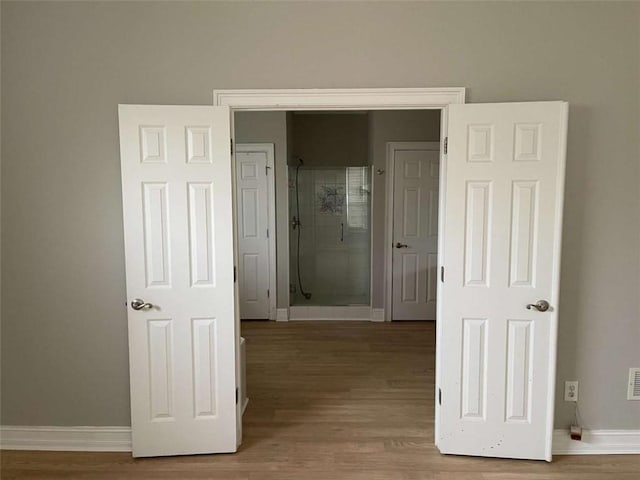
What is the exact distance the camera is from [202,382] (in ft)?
8.32

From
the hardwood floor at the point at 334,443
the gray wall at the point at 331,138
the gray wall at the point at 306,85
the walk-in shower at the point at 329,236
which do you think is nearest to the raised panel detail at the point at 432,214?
the walk-in shower at the point at 329,236

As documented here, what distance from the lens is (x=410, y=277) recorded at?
5.26 metres

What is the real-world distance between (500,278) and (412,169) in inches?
115

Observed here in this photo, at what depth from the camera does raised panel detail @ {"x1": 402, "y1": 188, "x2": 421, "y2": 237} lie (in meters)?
5.16

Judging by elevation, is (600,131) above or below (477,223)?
above

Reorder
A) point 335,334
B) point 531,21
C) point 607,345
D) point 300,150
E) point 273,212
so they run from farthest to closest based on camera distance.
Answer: point 300,150 < point 273,212 < point 335,334 < point 607,345 < point 531,21

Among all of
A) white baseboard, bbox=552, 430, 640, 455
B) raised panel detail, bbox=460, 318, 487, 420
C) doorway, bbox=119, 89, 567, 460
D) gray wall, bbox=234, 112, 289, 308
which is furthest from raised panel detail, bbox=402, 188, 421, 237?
white baseboard, bbox=552, 430, 640, 455

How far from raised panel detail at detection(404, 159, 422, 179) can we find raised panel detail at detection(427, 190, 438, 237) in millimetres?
275

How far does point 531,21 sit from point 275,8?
1.46m

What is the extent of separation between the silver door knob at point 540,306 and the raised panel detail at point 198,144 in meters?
2.03

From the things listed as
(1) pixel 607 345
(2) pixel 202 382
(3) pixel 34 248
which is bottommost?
(2) pixel 202 382

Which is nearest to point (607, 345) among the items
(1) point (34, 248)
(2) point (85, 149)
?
(2) point (85, 149)

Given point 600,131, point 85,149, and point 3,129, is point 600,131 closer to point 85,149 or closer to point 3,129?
point 85,149

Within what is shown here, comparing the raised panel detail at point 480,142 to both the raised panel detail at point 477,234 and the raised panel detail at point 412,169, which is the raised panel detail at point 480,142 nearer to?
the raised panel detail at point 477,234
